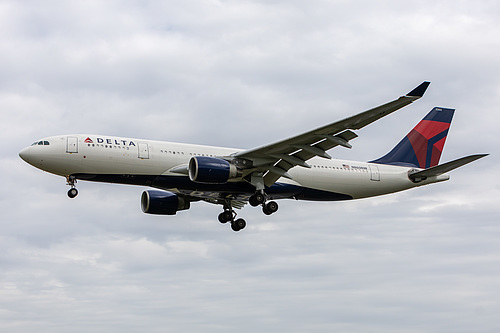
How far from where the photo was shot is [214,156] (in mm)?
35469

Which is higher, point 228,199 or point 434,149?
point 434,149

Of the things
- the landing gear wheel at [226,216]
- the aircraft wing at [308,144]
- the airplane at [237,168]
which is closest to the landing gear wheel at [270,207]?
the airplane at [237,168]

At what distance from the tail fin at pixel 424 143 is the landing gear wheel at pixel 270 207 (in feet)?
27.1

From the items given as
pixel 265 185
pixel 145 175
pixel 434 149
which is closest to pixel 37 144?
pixel 145 175

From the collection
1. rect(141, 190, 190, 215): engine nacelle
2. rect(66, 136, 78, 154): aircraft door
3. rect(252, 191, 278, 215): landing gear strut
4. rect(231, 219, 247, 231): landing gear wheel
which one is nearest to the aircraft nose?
rect(66, 136, 78, 154): aircraft door

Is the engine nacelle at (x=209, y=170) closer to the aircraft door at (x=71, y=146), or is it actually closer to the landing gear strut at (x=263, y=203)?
the landing gear strut at (x=263, y=203)

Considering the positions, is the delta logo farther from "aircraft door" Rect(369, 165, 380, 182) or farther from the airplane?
"aircraft door" Rect(369, 165, 380, 182)

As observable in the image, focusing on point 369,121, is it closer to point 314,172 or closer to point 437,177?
point 314,172

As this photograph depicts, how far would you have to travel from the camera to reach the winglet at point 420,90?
27219mm

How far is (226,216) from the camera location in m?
40.4

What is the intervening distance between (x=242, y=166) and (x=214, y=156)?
181 cm

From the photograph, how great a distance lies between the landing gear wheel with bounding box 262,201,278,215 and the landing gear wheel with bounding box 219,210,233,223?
3961 millimetres

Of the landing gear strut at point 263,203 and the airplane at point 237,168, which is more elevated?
the airplane at point 237,168

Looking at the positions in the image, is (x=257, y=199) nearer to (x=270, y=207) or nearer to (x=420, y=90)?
(x=270, y=207)
